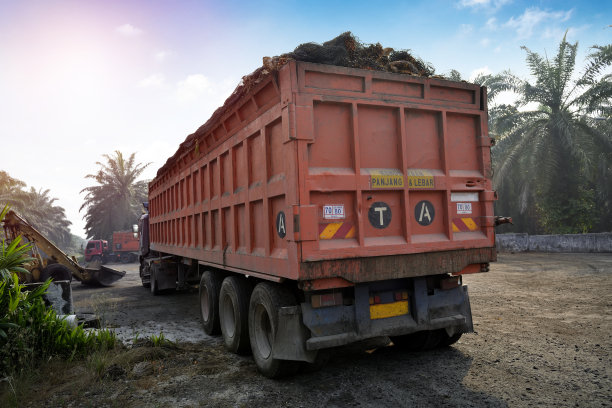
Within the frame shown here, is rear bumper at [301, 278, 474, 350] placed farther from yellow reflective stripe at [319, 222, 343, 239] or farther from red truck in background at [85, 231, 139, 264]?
red truck in background at [85, 231, 139, 264]

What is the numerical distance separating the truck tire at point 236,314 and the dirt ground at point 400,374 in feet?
0.58

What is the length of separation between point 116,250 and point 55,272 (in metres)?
20.8

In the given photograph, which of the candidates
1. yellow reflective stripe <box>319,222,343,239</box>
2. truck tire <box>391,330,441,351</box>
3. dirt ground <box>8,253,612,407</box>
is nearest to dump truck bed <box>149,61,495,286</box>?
yellow reflective stripe <box>319,222,343,239</box>

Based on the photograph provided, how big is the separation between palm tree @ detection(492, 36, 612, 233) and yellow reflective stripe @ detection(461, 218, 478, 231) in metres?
14.5

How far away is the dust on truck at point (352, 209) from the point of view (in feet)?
13.0

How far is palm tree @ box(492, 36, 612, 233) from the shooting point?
55.3 ft

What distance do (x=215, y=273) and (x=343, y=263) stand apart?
3114 millimetres

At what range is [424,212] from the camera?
177 inches

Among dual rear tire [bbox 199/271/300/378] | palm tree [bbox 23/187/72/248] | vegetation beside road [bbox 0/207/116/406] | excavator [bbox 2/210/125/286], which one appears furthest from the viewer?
palm tree [bbox 23/187/72/248]

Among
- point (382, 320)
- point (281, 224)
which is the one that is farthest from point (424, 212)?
point (281, 224)

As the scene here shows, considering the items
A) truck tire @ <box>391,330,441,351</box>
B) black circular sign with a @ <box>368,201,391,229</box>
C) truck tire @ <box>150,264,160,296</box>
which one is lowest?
truck tire @ <box>391,330,441,351</box>

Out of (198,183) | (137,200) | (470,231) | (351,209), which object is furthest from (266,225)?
(137,200)

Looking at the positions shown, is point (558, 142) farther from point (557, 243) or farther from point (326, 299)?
point (326, 299)

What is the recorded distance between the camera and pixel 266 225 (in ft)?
14.6
